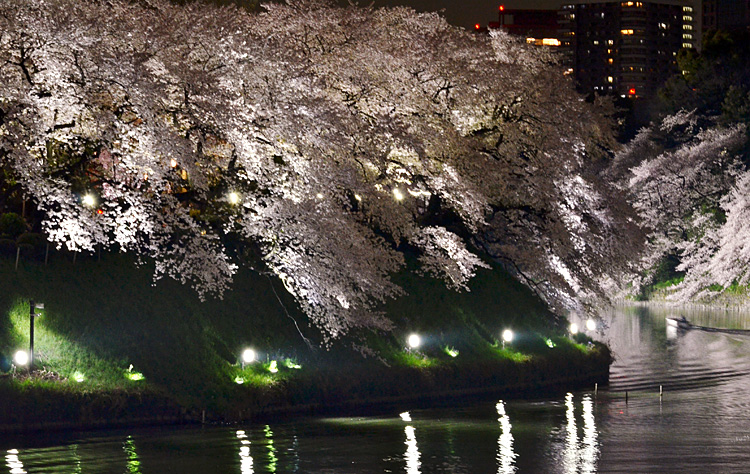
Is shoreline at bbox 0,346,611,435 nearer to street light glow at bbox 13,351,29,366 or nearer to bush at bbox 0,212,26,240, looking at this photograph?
street light glow at bbox 13,351,29,366

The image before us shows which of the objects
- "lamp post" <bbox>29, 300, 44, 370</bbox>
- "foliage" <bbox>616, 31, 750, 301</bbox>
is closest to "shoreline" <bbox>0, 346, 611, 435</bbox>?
"lamp post" <bbox>29, 300, 44, 370</bbox>

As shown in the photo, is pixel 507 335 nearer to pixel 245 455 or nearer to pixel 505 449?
pixel 505 449

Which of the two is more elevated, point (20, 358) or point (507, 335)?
point (507, 335)

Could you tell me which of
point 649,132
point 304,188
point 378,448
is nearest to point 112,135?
point 304,188

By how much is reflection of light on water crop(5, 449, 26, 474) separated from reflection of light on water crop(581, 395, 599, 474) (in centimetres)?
1018

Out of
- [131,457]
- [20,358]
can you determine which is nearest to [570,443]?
[131,457]

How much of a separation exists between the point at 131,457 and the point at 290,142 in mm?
9198

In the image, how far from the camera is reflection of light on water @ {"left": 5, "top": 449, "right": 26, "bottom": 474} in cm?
2052

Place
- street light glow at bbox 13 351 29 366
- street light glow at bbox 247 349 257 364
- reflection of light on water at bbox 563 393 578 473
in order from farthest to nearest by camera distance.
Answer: street light glow at bbox 247 349 257 364 < street light glow at bbox 13 351 29 366 < reflection of light on water at bbox 563 393 578 473

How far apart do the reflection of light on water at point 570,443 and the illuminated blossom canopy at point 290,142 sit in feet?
18.0

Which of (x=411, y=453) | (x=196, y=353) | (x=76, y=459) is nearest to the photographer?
(x=76, y=459)

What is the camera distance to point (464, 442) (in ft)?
80.1

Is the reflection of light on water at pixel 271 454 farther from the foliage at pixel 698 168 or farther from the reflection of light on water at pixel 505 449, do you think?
the foliage at pixel 698 168

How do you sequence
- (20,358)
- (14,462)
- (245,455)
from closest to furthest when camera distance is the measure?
(14,462) < (245,455) < (20,358)
